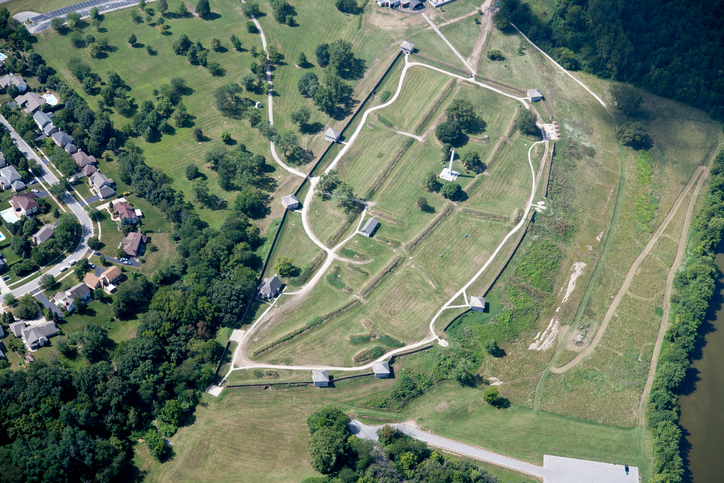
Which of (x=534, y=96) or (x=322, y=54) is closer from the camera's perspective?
(x=534, y=96)

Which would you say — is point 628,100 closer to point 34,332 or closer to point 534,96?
point 534,96

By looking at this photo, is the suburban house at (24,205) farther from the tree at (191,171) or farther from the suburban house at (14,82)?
the suburban house at (14,82)

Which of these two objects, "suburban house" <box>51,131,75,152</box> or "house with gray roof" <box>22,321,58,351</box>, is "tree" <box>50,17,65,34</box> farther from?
"house with gray roof" <box>22,321,58,351</box>

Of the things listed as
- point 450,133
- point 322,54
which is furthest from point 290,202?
point 322,54

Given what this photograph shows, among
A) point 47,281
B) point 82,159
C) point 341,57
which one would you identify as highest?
point 341,57

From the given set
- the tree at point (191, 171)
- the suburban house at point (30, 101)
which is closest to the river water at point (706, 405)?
the tree at point (191, 171)

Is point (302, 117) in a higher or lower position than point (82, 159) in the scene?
higher

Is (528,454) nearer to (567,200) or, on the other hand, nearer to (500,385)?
(500,385)
